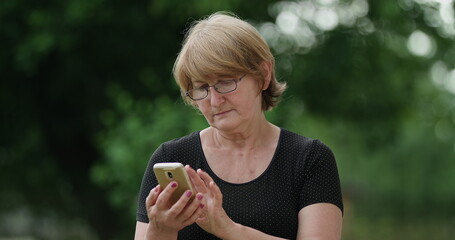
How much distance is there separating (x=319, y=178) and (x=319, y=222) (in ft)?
0.51

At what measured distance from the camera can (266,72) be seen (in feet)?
9.28

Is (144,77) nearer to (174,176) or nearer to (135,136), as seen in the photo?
(135,136)

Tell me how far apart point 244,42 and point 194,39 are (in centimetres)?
17

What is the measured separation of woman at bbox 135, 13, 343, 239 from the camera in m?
2.67

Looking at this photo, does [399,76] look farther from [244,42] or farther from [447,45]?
[244,42]

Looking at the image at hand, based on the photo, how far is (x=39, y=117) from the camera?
41.5 feet

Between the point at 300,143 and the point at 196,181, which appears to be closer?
the point at 196,181

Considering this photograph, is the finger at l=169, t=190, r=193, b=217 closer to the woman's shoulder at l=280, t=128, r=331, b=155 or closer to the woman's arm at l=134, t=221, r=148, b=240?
the woman's arm at l=134, t=221, r=148, b=240

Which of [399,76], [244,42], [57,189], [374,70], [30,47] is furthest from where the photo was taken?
[57,189]

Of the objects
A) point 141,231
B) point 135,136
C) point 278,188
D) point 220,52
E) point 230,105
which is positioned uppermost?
point 220,52

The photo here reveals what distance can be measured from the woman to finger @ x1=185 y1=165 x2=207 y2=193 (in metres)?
0.01

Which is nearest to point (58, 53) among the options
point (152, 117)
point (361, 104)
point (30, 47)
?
point (30, 47)

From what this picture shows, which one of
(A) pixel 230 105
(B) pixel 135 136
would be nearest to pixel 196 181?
(A) pixel 230 105

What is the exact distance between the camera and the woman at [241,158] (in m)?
2.67
